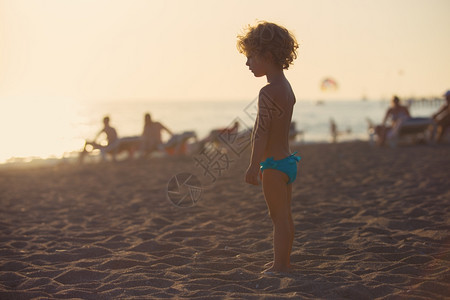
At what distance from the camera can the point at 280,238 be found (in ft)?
9.61

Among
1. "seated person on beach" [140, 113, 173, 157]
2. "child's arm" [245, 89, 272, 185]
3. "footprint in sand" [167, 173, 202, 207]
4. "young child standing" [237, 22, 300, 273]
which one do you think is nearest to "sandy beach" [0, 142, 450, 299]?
"footprint in sand" [167, 173, 202, 207]

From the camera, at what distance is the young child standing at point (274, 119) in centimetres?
283

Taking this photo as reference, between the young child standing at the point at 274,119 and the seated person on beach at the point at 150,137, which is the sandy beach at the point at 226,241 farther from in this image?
the seated person on beach at the point at 150,137

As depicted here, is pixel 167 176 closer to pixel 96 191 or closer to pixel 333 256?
pixel 96 191

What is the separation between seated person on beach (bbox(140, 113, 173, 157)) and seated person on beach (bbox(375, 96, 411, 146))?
6.19 metres

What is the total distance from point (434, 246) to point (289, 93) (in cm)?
176

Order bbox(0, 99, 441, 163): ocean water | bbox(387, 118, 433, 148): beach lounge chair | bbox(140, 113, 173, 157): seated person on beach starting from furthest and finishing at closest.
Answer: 1. bbox(0, 99, 441, 163): ocean water
2. bbox(140, 113, 173, 157): seated person on beach
3. bbox(387, 118, 433, 148): beach lounge chair

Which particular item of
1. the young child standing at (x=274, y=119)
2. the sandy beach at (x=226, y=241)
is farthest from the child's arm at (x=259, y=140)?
the sandy beach at (x=226, y=241)

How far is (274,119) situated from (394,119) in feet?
35.5

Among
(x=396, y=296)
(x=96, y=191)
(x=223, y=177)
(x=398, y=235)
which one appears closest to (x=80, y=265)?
(x=396, y=296)

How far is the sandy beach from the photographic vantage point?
284 centimetres

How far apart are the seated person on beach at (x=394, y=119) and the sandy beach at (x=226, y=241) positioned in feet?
16.4

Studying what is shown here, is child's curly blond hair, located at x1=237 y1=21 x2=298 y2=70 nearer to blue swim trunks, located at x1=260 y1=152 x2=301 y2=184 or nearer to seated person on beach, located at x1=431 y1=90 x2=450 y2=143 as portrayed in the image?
blue swim trunks, located at x1=260 y1=152 x2=301 y2=184

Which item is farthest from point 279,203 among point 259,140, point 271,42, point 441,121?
point 441,121
